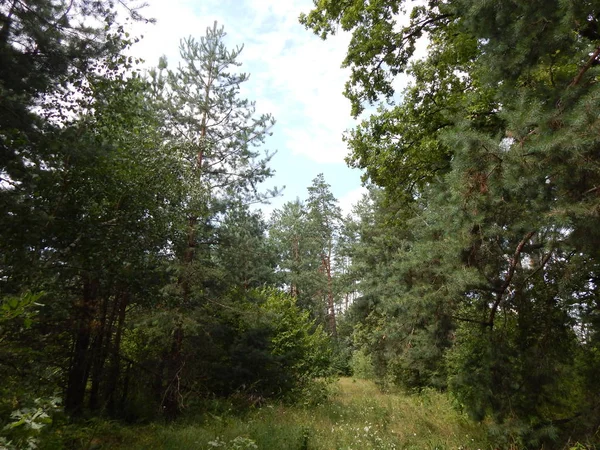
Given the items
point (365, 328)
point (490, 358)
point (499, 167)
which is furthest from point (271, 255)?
point (365, 328)

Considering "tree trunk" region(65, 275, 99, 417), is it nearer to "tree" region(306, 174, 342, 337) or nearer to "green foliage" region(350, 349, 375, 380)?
"green foliage" region(350, 349, 375, 380)

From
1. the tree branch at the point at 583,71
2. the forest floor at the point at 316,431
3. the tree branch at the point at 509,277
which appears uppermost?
the tree branch at the point at 583,71

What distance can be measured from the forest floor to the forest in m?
0.08

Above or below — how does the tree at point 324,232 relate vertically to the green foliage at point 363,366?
above

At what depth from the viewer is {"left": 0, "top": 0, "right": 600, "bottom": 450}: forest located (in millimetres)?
4039

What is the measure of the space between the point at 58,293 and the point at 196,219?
15.2 ft

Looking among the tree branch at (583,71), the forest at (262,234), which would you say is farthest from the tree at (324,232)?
the tree branch at (583,71)

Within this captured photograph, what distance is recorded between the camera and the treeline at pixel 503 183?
3670 mm

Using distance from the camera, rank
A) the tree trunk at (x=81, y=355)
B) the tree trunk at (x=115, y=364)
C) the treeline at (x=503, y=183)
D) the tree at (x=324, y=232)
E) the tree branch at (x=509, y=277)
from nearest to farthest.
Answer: the treeline at (x=503, y=183) < the tree branch at (x=509, y=277) < the tree trunk at (x=81, y=355) < the tree trunk at (x=115, y=364) < the tree at (x=324, y=232)

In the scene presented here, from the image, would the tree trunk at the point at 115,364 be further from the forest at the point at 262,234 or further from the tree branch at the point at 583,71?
the tree branch at the point at 583,71

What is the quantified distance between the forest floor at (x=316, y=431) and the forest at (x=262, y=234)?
8 cm

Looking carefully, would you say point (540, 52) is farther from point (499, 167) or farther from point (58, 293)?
point (58, 293)

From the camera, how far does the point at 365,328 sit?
21.8m

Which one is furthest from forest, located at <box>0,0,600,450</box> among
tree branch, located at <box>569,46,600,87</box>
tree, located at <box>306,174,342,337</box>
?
tree, located at <box>306,174,342,337</box>
